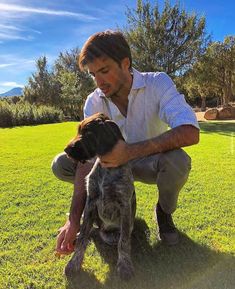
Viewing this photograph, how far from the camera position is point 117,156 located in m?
3.21

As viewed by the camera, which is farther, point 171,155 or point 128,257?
point 171,155

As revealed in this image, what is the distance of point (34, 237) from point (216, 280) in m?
2.04

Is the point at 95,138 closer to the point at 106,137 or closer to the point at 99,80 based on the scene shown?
the point at 106,137

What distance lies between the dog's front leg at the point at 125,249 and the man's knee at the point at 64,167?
0.97 metres

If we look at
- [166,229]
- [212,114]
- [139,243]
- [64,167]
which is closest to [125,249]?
[139,243]

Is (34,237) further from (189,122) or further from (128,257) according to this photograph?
(189,122)

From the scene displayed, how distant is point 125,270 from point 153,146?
1100 millimetres

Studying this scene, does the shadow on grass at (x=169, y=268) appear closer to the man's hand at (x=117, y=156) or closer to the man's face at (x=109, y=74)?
the man's hand at (x=117, y=156)

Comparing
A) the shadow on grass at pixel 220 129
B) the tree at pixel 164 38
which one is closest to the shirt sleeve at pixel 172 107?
the shadow on grass at pixel 220 129

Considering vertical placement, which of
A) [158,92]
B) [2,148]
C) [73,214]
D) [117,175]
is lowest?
[2,148]

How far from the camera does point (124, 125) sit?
4.11 m

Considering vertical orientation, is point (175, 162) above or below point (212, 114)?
above

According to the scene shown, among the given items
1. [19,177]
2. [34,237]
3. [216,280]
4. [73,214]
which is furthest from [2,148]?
[216,280]

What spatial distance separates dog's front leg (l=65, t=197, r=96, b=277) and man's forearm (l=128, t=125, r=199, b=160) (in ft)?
2.22
